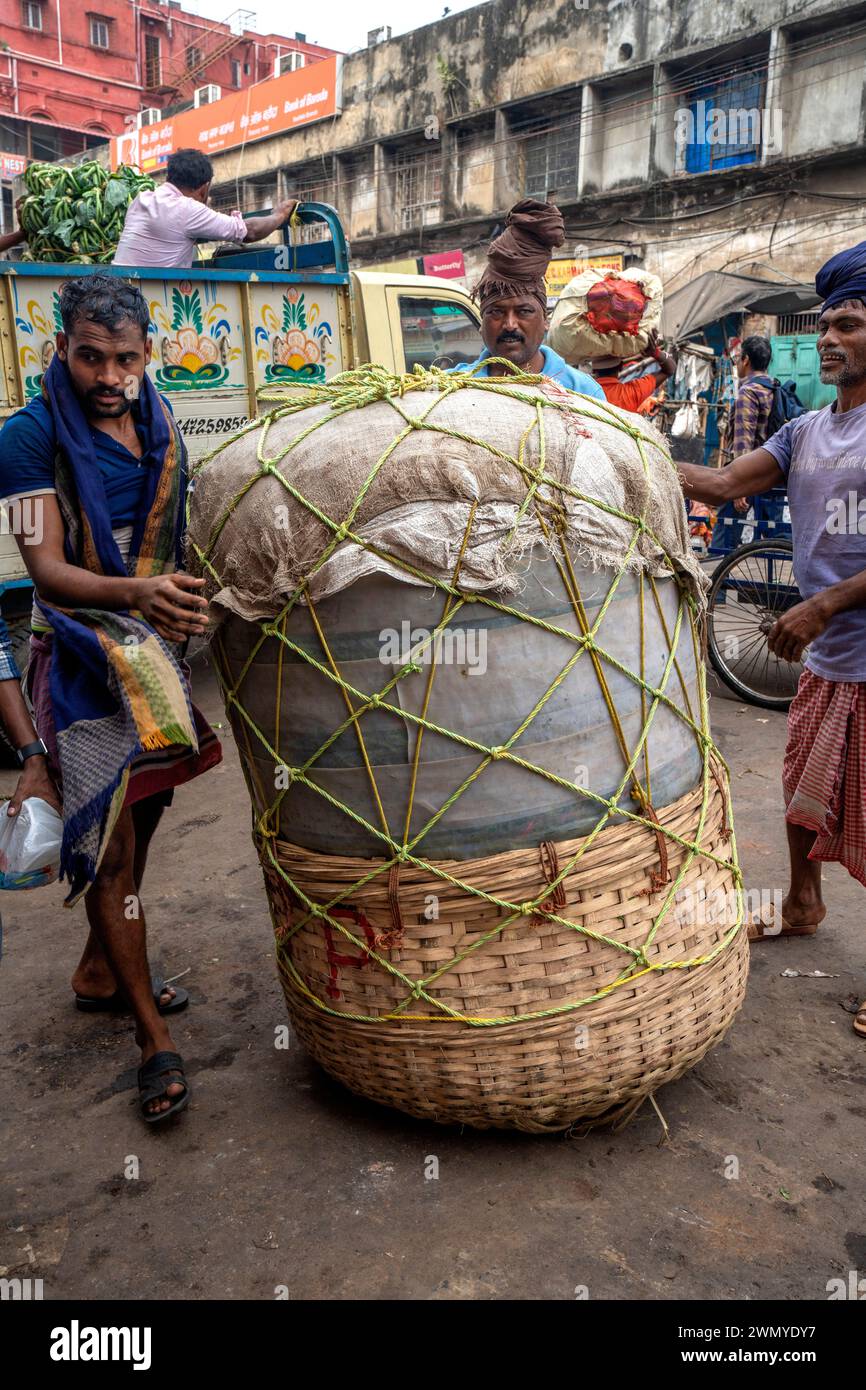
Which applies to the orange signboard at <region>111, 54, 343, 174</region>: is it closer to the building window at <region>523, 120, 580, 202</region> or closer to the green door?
the building window at <region>523, 120, 580, 202</region>

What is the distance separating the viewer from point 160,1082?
2250mm

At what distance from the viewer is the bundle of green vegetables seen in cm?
527

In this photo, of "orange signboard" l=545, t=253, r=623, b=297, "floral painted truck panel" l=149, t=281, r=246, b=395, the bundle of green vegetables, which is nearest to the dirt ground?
"floral painted truck panel" l=149, t=281, r=246, b=395

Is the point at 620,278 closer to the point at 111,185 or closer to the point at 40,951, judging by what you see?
the point at 111,185

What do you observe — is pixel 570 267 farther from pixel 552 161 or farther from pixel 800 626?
pixel 800 626

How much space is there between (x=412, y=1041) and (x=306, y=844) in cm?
44

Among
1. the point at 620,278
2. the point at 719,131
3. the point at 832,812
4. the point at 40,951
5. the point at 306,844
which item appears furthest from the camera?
the point at 719,131

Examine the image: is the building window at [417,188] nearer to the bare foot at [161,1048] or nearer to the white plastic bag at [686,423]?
the white plastic bag at [686,423]

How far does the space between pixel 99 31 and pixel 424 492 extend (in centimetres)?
3669

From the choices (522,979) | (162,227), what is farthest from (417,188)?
(522,979)

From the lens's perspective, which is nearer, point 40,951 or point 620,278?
point 40,951

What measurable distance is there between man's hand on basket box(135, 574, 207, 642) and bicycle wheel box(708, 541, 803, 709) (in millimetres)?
3836
